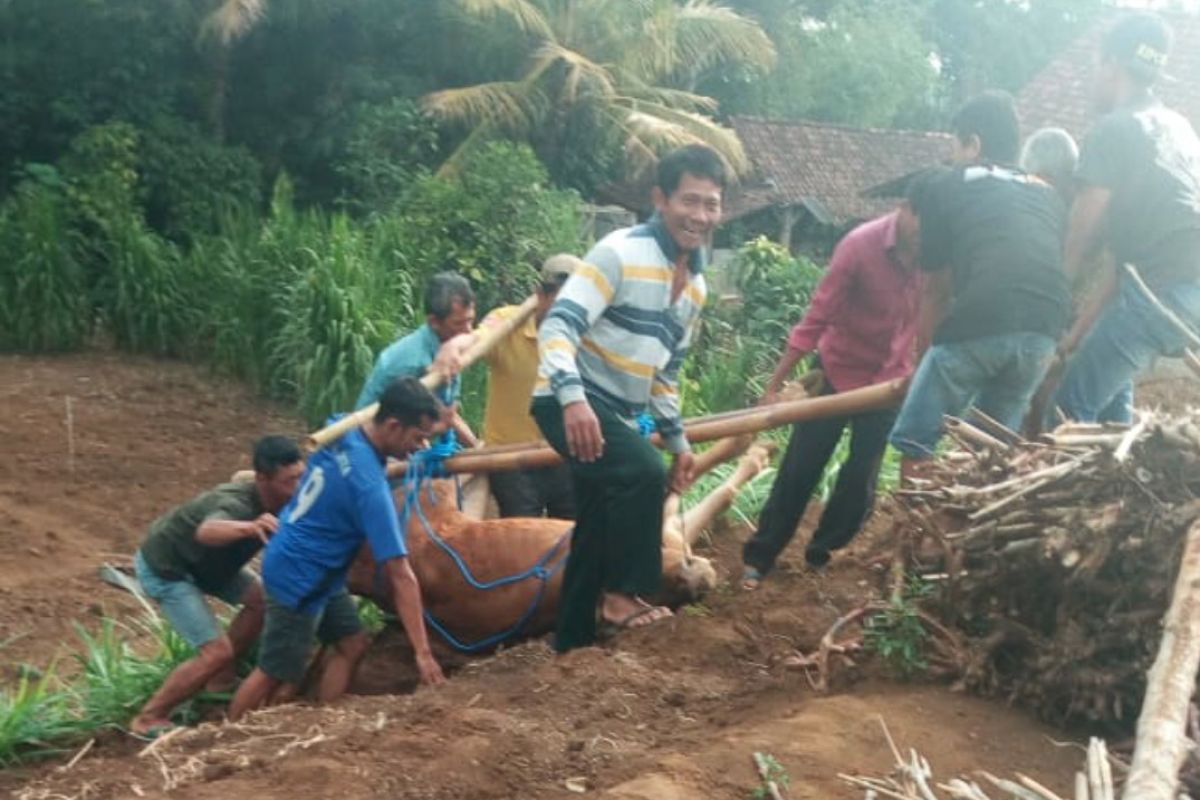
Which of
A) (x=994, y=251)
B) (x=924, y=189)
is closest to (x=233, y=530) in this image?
(x=924, y=189)

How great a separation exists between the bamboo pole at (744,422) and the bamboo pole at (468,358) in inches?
12.4

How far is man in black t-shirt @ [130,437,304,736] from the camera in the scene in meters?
5.72

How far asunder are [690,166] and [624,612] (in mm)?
1624

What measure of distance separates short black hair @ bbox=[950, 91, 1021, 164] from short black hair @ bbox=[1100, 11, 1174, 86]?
1.41ft

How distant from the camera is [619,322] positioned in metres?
4.88

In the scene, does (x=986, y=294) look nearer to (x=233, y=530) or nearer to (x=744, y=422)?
(x=744, y=422)

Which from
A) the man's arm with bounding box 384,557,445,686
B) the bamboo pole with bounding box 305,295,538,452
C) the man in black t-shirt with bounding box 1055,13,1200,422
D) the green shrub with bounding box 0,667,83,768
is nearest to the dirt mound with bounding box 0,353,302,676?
the green shrub with bounding box 0,667,83,768

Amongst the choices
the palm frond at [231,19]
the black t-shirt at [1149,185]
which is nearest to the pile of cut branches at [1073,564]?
the black t-shirt at [1149,185]

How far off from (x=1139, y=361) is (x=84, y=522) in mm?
7270

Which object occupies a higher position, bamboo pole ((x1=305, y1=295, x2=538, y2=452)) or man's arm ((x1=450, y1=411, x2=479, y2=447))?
bamboo pole ((x1=305, y1=295, x2=538, y2=452))

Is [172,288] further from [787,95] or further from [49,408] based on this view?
[787,95]

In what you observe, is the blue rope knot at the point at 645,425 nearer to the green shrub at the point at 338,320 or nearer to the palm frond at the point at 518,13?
the green shrub at the point at 338,320

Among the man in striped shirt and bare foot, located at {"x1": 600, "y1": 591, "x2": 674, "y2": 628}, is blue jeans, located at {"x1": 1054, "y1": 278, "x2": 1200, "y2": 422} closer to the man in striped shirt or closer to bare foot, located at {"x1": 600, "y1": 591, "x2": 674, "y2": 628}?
the man in striped shirt

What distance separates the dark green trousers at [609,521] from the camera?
4930 mm
